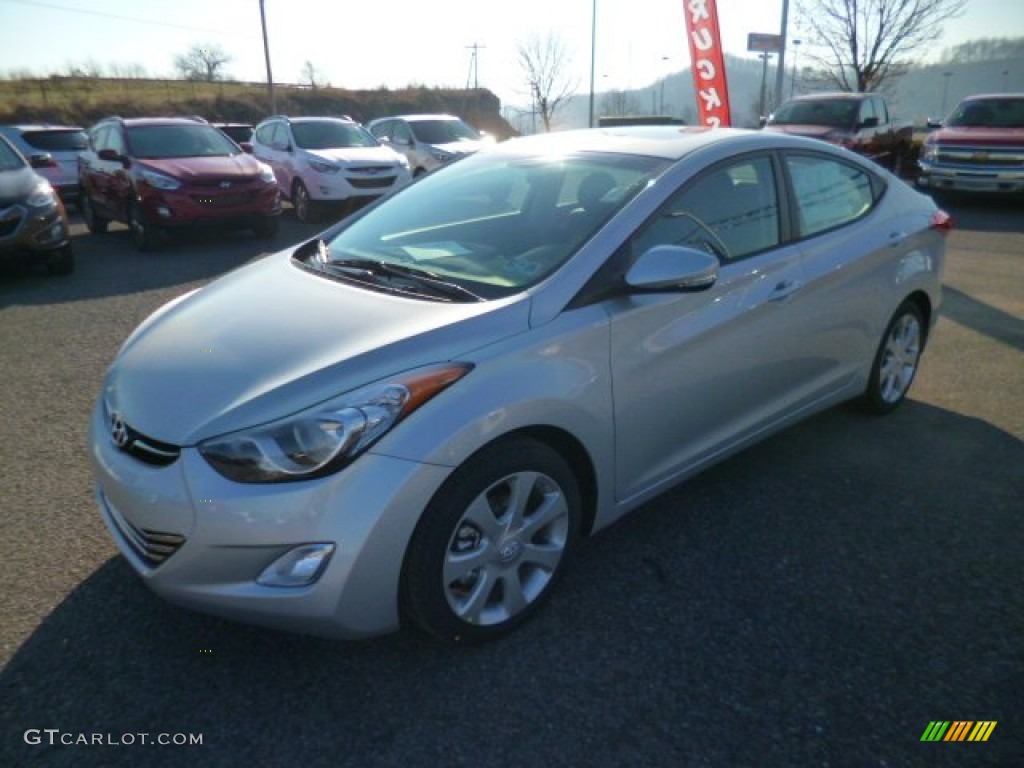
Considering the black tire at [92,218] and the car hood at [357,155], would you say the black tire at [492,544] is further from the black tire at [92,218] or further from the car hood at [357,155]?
the black tire at [92,218]

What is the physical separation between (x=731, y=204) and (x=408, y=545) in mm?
1985

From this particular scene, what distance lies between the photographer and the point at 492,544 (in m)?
2.43

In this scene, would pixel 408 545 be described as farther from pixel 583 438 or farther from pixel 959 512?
pixel 959 512

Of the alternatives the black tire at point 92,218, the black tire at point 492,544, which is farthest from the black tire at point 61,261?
the black tire at point 492,544

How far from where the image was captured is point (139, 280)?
27.5 feet

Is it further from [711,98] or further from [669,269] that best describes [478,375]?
[711,98]

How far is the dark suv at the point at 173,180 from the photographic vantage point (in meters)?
9.69

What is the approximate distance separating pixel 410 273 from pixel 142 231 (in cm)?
847

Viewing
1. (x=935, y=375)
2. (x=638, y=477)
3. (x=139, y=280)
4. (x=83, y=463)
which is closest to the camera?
(x=638, y=477)

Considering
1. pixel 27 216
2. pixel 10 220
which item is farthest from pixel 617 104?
pixel 10 220

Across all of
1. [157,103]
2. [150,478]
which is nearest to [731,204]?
[150,478]

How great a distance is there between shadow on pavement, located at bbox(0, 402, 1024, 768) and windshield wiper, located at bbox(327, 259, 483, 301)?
1132mm

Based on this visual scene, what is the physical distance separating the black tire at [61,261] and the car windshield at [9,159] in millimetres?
909

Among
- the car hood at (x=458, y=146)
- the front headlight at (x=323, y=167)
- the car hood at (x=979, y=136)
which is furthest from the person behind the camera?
the car hood at (x=458, y=146)
